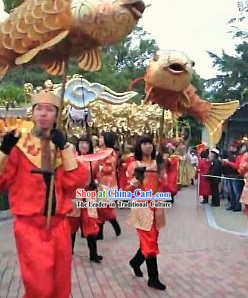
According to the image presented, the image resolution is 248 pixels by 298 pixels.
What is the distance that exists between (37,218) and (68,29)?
4.50ft

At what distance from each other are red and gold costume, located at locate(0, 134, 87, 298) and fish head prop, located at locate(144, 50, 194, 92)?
5.99 ft

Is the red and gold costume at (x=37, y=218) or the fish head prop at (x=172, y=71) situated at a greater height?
the fish head prop at (x=172, y=71)

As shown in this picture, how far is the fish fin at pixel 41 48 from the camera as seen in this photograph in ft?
14.9

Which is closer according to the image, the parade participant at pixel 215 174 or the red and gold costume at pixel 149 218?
the red and gold costume at pixel 149 218

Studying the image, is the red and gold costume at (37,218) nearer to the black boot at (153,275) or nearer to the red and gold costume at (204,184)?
the black boot at (153,275)

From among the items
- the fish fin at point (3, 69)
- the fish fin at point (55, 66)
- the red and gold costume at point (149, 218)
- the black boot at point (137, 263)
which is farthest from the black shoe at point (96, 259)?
the fish fin at point (55, 66)

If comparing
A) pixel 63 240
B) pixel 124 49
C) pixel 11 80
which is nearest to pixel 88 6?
pixel 63 240

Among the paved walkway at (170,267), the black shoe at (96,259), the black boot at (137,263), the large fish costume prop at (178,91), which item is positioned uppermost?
the large fish costume prop at (178,91)

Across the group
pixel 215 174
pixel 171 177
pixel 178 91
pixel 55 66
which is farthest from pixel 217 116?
pixel 215 174

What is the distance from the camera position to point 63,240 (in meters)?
4.32

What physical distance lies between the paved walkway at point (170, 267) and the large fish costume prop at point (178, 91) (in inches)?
63.9

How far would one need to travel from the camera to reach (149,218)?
6348 mm

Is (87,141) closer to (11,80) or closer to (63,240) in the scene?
(63,240)

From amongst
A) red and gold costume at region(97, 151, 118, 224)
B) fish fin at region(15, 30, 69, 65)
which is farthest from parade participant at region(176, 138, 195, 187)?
fish fin at region(15, 30, 69, 65)
